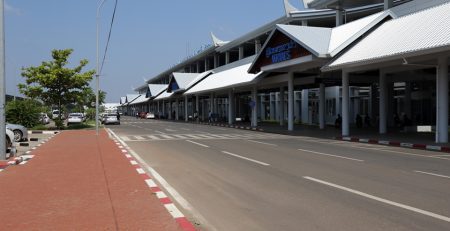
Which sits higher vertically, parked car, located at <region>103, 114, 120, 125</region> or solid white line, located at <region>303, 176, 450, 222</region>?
parked car, located at <region>103, 114, 120, 125</region>

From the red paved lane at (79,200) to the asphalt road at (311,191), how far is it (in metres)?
0.74

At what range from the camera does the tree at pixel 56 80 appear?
120 feet

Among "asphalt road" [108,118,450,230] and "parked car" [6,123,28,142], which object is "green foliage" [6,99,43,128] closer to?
"parked car" [6,123,28,142]

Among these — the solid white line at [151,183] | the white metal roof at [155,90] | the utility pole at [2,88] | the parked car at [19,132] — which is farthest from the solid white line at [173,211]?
the white metal roof at [155,90]

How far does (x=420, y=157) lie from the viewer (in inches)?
587

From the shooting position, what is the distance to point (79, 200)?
25.1 ft

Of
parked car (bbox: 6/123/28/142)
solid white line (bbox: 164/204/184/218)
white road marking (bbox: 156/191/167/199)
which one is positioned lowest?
solid white line (bbox: 164/204/184/218)

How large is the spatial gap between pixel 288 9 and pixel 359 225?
41518 mm

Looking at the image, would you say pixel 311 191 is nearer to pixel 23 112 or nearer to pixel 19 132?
pixel 19 132

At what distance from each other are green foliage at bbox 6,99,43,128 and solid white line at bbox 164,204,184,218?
32.2m

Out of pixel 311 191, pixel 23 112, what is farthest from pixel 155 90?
pixel 311 191

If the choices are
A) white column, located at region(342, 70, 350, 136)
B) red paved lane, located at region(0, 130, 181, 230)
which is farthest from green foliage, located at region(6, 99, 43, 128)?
white column, located at region(342, 70, 350, 136)

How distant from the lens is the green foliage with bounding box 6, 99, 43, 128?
116ft

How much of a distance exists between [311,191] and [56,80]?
3297 centimetres
